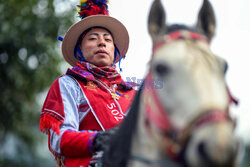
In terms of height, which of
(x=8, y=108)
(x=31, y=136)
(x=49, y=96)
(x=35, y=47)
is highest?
(x=35, y=47)

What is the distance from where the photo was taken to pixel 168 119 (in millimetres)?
1448

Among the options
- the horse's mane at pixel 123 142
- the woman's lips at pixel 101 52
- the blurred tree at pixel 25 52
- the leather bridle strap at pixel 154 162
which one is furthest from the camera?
the blurred tree at pixel 25 52

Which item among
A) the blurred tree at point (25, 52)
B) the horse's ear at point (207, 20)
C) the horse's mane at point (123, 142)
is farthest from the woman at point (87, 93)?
the blurred tree at point (25, 52)

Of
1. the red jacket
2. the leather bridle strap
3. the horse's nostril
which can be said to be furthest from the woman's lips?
the horse's nostril

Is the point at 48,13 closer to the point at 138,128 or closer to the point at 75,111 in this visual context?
the point at 75,111

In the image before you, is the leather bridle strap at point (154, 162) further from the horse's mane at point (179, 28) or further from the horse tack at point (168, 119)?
the horse's mane at point (179, 28)

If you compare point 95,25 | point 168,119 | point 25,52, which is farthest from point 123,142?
point 25,52

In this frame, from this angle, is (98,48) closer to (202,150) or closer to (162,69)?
(162,69)

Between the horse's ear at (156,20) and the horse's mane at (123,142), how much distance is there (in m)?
Answer: 0.42

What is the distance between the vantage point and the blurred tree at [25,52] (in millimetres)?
9172

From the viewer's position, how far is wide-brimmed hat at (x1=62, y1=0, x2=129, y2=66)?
356 cm

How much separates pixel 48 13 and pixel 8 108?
3.56 metres

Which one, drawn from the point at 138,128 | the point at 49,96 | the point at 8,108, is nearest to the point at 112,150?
the point at 138,128

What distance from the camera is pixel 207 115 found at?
4.26ft
